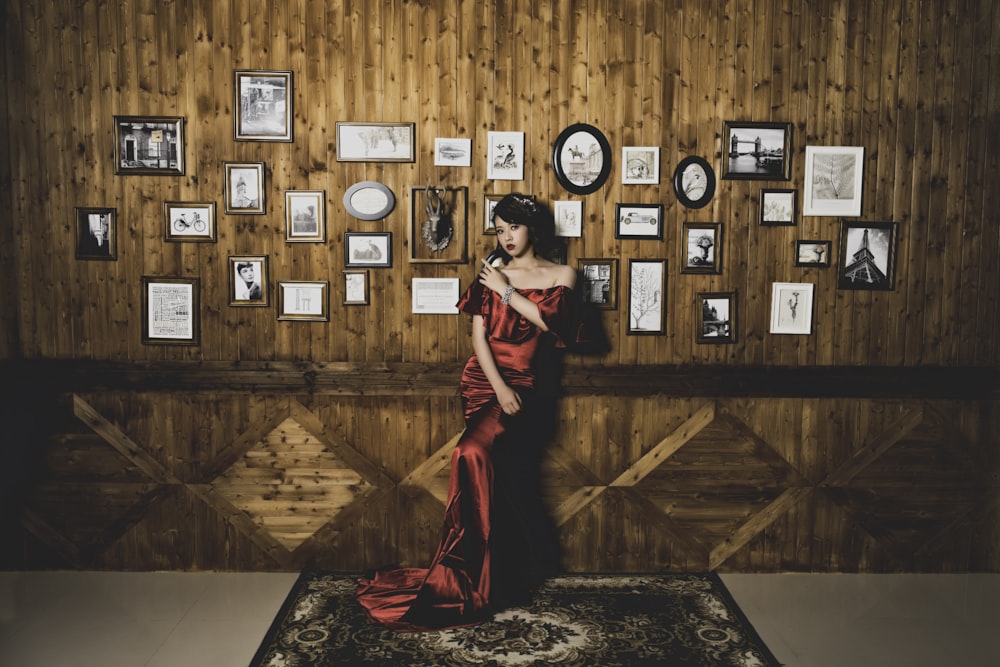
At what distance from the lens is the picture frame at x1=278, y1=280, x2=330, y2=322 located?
3.68 meters

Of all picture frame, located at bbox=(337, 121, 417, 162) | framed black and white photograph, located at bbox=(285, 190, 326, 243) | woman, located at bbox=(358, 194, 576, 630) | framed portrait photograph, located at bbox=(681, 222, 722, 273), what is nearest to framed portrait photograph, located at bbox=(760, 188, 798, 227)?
framed portrait photograph, located at bbox=(681, 222, 722, 273)

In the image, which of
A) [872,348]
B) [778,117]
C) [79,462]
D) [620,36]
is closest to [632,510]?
[872,348]

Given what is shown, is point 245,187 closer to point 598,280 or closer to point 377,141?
point 377,141

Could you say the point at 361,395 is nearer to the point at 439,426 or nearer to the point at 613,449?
the point at 439,426

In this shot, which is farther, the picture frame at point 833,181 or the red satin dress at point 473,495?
the picture frame at point 833,181

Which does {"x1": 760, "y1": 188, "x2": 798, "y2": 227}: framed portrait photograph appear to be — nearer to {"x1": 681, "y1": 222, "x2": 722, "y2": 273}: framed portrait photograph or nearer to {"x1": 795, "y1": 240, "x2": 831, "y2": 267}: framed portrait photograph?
{"x1": 795, "y1": 240, "x2": 831, "y2": 267}: framed portrait photograph

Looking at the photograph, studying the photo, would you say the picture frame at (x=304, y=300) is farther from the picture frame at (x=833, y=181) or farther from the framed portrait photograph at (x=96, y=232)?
the picture frame at (x=833, y=181)

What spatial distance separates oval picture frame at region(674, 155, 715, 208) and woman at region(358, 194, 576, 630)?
2.48 feet

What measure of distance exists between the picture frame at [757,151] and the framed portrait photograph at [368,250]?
190cm

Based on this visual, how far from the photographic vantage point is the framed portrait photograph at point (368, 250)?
12.0 feet

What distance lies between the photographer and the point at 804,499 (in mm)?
3805

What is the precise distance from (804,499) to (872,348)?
0.94 metres

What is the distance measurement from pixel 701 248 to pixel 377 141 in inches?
73.9

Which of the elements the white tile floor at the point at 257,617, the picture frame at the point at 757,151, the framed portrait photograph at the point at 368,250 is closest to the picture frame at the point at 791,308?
the picture frame at the point at 757,151
